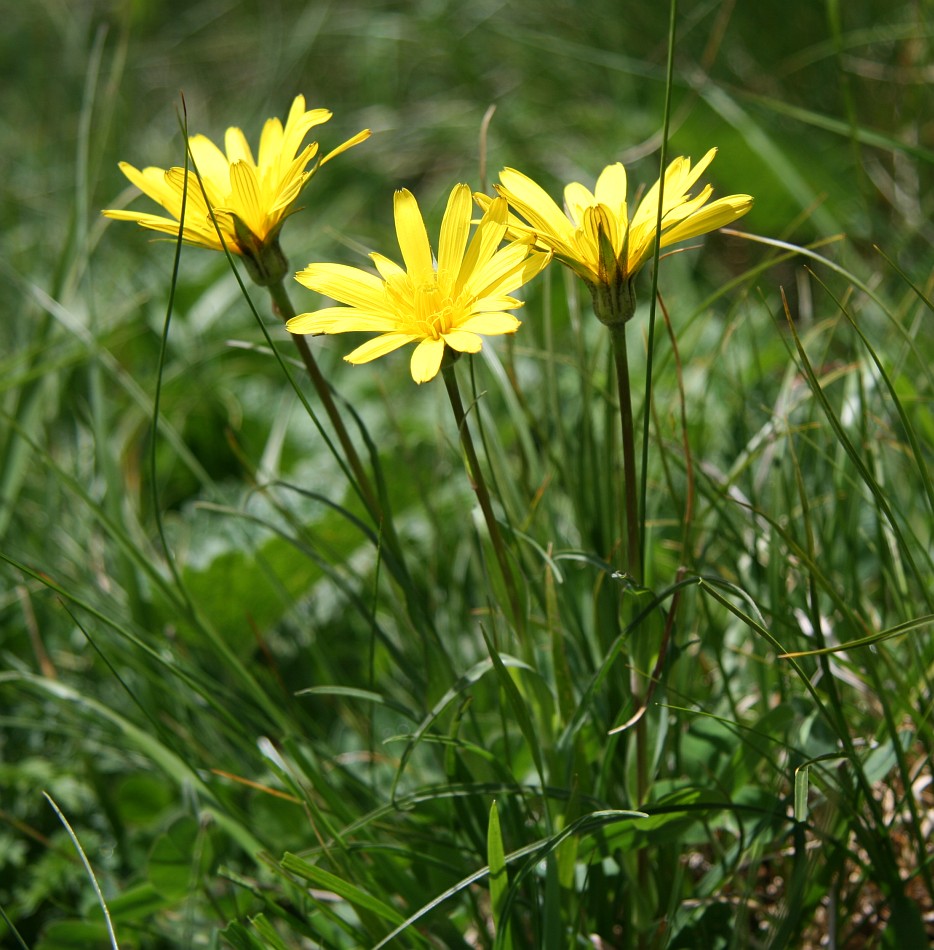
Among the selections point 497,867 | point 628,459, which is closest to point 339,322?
point 628,459

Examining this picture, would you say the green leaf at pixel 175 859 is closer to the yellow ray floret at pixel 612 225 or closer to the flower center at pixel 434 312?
the flower center at pixel 434 312

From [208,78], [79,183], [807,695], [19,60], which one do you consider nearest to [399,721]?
[807,695]

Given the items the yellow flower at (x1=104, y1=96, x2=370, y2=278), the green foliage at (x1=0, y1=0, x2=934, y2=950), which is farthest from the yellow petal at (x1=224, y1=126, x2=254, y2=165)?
the green foliage at (x1=0, y1=0, x2=934, y2=950)

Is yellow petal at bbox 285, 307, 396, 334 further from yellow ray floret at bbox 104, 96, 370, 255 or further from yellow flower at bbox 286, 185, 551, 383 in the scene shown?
yellow ray floret at bbox 104, 96, 370, 255

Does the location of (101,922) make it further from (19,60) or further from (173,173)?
(19,60)

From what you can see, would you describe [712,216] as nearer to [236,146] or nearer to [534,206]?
[534,206]

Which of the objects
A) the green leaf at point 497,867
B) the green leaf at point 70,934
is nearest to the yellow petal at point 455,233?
the green leaf at point 497,867
